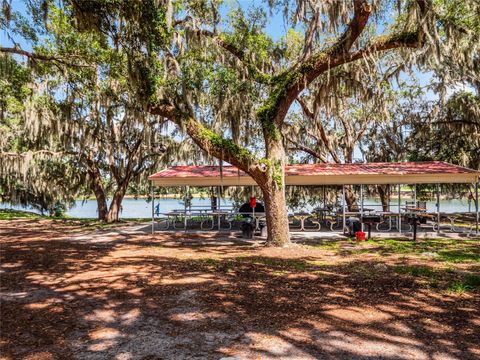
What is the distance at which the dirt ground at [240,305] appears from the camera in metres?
3.46

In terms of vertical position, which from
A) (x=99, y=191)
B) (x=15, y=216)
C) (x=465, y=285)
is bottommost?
(x=465, y=285)

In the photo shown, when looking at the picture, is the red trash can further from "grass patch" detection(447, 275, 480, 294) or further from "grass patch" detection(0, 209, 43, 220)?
"grass patch" detection(0, 209, 43, 220)

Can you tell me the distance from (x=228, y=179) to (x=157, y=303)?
940cm

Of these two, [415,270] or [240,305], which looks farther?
[415,270]

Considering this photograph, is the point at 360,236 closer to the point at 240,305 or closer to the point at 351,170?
the point at 351,170

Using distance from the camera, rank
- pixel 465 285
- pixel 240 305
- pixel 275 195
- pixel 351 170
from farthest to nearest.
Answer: pixel 351 170 → pixel 275 195 → pixel 465 285 → pixel 240 305

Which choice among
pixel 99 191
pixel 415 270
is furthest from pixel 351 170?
pixel 99 191

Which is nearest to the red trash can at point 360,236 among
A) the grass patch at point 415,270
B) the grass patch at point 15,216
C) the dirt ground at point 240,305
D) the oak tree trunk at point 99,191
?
the dirt ground at point 240,305

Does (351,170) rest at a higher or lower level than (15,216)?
higher

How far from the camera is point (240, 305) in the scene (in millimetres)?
4816

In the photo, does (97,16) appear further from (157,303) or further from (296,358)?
(296,358)

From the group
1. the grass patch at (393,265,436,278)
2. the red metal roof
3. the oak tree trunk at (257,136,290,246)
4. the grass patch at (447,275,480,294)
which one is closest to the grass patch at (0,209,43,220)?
the red metal roof

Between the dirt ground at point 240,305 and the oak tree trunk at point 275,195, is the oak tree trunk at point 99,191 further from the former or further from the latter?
the oak tree trunk at point 275,195

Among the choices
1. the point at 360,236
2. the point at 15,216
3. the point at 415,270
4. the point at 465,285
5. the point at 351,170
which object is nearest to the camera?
the point at 465,285
